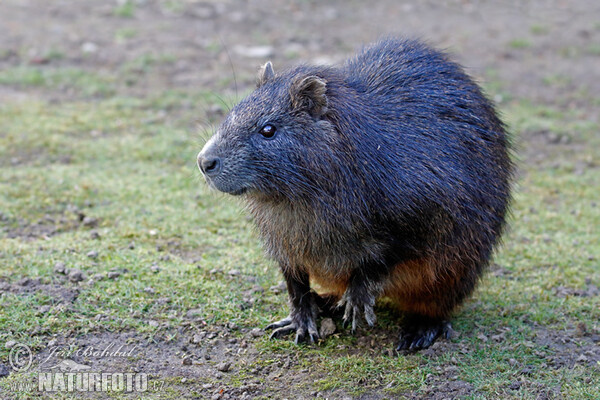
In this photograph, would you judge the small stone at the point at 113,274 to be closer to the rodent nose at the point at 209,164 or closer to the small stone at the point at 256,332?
the small stone at the point at 256,332

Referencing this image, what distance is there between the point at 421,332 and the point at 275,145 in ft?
5.23

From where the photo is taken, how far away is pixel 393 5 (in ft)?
39.6

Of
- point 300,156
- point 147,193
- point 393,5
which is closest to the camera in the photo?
point 300,156

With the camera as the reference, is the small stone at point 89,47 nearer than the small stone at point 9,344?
No

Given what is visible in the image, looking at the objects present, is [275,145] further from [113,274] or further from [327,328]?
[113,274]

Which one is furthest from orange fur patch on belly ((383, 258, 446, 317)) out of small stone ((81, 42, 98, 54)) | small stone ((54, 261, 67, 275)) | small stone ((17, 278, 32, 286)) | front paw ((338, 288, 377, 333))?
small stone ((81, 42, 98, 54))

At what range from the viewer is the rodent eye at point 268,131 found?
3844 millimetres

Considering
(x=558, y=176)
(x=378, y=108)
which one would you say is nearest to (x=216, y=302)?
(x=378, y=108)

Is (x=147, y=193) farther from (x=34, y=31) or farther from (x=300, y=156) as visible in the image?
(x=34, y=31)

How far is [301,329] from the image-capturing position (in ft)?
14.1

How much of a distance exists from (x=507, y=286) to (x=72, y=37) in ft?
24.1

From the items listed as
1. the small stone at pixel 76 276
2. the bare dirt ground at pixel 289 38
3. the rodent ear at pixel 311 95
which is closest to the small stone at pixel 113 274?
the small stone at pixel 76 276

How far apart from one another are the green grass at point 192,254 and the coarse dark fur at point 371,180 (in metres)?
0.34

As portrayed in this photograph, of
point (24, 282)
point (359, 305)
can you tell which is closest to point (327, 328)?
point (359, 305)
